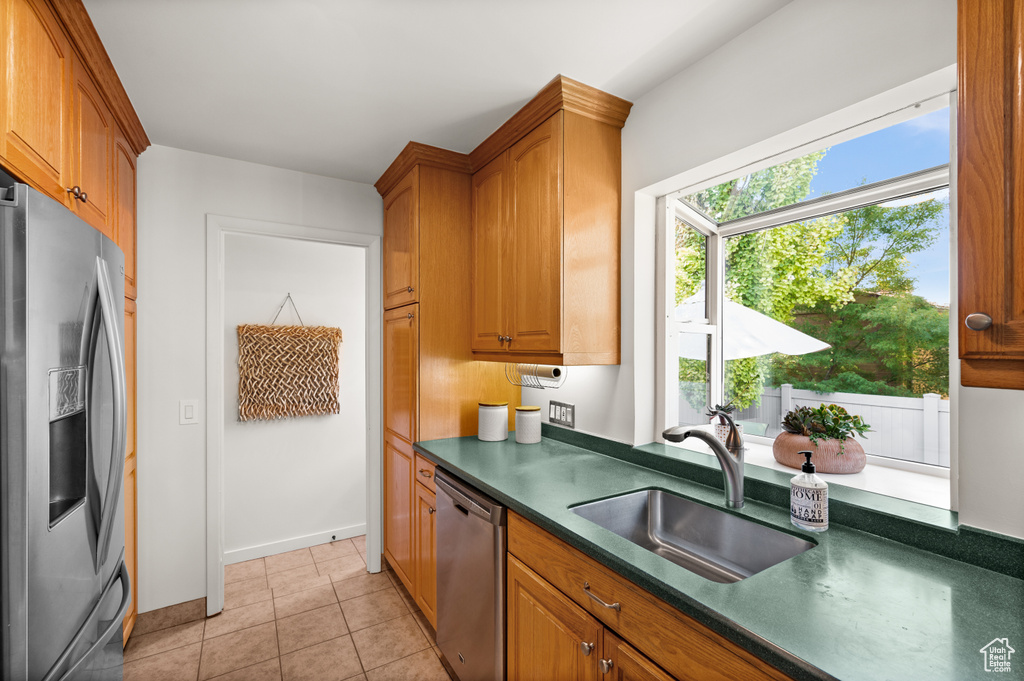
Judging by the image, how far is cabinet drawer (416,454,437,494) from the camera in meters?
2.24

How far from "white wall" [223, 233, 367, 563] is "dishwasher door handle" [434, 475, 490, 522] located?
1487mm

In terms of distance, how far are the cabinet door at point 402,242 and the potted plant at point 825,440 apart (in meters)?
1.77

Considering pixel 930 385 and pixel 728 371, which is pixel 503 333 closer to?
pixel 728 371

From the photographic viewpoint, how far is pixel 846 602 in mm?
922

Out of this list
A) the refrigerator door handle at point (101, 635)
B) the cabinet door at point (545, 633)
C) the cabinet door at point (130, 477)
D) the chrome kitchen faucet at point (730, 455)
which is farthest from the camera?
the cabinet door at point (130, 477)

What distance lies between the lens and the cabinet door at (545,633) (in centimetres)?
122

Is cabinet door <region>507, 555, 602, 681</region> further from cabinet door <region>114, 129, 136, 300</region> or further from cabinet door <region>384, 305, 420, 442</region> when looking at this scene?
cabinet door <region>114, 129, 136, 300</region>

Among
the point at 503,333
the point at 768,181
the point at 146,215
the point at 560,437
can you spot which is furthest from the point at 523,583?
the point at 146,215

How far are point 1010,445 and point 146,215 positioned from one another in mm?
3370

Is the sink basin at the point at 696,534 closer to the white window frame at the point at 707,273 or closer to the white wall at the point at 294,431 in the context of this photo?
the white window frame at the point at 707,273

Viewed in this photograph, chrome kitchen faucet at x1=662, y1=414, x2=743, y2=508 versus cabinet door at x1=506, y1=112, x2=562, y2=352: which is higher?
cabinet door at x1=506, y1=112, x2=562, y2=352

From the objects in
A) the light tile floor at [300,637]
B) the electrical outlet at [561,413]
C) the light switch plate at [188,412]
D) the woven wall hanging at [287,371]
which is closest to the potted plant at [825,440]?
the electrical outlet at [561,413]

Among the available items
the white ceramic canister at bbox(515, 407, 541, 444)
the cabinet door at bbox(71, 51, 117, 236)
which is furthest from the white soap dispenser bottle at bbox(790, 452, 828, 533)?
the cabinet door at bbox(71, 51, 117, 236)

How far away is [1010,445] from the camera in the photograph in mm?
1032
